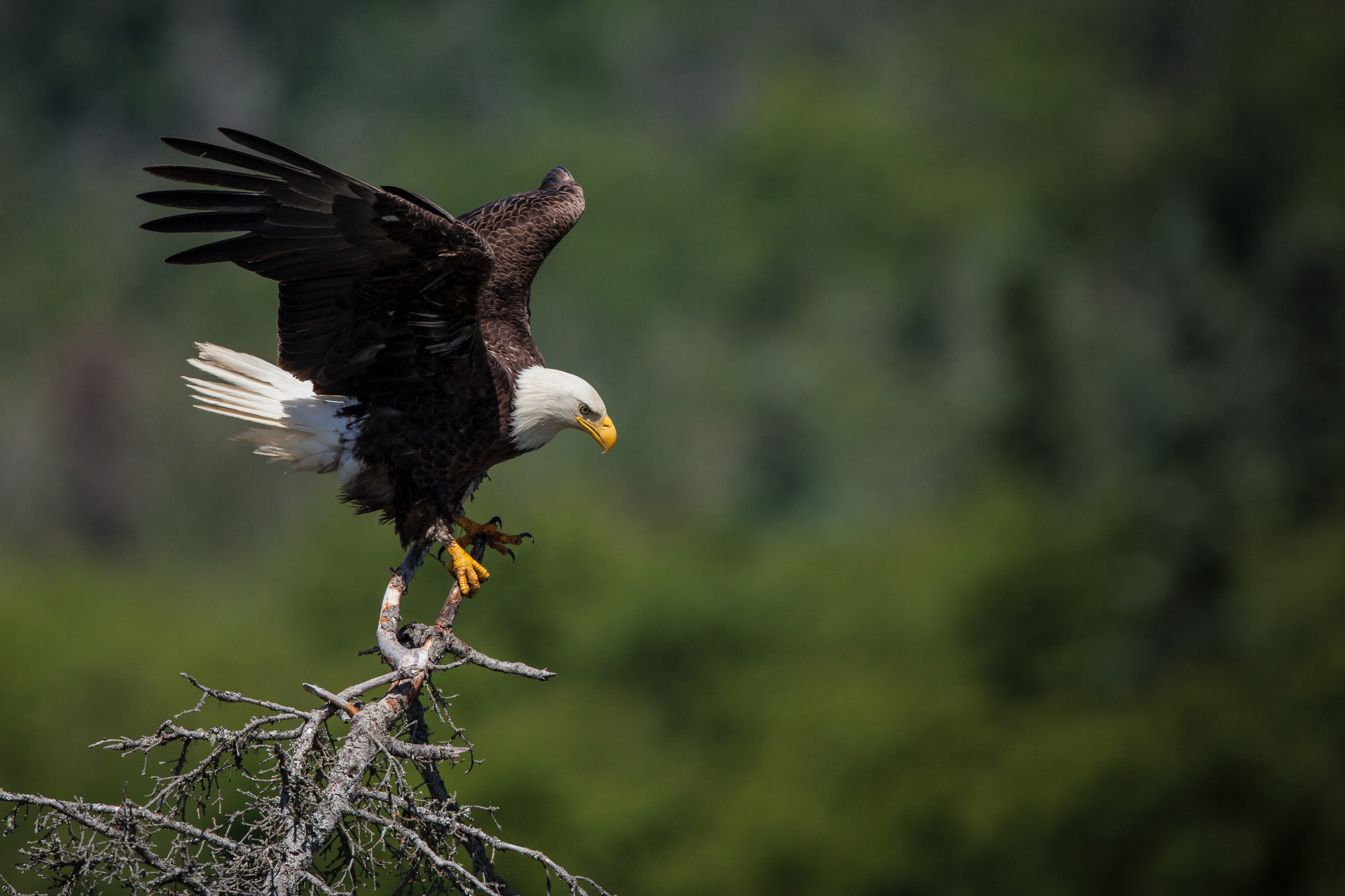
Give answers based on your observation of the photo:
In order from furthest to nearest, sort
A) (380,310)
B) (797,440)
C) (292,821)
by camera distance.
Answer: (797,440), (380,310), (292,821)

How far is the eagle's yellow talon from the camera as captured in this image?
5.27 meters

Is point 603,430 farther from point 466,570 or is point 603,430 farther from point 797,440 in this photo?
point 797,440

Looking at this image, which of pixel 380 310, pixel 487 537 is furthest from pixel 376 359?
pixel 487 537

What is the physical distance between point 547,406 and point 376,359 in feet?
2.27

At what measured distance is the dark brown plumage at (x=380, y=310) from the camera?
492 centimetres

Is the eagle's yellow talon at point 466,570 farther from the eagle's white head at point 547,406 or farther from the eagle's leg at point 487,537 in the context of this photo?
the eagle's white head at point 547,406

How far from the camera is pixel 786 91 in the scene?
8362cm

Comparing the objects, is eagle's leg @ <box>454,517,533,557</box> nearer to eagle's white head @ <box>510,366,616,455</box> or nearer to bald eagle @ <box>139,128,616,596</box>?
bald eagle @ <box>139,128,616,596</box>

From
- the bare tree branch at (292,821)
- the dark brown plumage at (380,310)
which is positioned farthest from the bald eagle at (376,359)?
the bare tree branch at (292,821)

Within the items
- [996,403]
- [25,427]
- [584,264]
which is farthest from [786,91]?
[25,427]

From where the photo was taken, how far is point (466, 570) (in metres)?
5.34

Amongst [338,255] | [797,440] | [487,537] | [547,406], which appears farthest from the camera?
[797,440]

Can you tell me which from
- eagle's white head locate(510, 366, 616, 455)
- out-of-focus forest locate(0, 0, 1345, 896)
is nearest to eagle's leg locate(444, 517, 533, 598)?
eagle's white head locate(510, 366, 616, 455)

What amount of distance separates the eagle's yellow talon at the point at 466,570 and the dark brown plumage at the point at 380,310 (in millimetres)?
96
